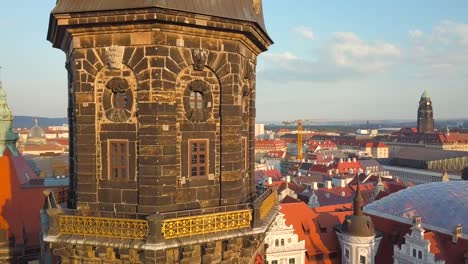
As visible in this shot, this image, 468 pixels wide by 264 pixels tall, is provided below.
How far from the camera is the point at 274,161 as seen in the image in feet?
399

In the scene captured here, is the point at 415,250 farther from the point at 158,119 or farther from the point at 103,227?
the point at 103,227

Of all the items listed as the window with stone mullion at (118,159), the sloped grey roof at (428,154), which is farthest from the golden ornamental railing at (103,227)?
the sloped grey roof at (428,154)

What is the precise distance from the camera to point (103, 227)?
31.9 ft

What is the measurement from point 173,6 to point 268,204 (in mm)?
5565

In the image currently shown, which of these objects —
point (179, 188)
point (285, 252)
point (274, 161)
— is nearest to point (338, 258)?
point (285, 252)

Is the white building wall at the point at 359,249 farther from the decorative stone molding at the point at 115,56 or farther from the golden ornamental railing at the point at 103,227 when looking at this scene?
the decorative stone molding at the point at 115,56

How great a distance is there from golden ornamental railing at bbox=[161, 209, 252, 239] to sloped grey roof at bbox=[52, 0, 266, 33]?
4.56 meters

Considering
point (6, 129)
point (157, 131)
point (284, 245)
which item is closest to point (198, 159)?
point (157, 131)

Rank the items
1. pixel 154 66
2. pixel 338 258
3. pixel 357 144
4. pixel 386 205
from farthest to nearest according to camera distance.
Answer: pixel 357 144, pixel 386 205, pixel 338 258, pixel 154 66

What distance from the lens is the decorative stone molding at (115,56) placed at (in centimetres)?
1029

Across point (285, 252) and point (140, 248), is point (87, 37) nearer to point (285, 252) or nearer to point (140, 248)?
point (140, 248)

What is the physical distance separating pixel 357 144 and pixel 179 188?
160118 mm

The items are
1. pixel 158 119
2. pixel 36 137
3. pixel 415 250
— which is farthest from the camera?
pixel 36 137

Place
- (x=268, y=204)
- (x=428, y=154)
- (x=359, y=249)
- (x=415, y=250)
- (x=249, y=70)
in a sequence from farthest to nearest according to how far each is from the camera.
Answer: (x=428, y=154) < (x=359, y=249) < (x=415, y=250) < (x=249, y=70) < (x=268, y=204)
